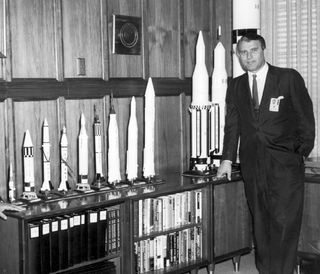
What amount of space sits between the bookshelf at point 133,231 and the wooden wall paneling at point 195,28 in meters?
0.93

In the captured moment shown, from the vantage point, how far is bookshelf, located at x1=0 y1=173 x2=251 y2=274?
2961mm

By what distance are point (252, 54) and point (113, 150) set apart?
1072 mm

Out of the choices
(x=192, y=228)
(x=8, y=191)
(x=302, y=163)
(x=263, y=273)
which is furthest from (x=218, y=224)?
(x=8, y=191)

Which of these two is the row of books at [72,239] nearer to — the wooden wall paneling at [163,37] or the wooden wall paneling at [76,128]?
the wooden wall paneling at [76,128]

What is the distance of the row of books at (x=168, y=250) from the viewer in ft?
11.7

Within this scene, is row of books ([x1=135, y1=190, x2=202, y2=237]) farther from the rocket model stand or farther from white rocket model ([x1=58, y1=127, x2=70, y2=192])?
the rocket model stand

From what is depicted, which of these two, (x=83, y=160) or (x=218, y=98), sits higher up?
(x=218, y=98)

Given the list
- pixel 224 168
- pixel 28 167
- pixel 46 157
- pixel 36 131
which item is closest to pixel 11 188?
pixel 28 167

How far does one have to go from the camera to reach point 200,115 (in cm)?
405

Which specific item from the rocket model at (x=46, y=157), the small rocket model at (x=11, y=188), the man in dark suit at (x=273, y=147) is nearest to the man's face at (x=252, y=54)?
the man in dark suit at (x=273, y=147)

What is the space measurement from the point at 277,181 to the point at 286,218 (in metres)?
0.25

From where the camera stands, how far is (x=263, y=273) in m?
3.80

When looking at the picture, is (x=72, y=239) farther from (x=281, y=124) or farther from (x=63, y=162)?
(x=281, y=124)

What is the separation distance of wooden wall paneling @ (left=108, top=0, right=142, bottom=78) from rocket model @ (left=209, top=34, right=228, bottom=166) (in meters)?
0.60
